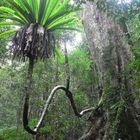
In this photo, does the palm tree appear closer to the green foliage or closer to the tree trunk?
the green foliage

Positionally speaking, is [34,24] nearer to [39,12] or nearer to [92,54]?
[39,12]

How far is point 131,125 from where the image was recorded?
10.4ft

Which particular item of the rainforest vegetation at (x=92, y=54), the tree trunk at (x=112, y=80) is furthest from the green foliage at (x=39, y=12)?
the tree trunk at (x=112, y=80)

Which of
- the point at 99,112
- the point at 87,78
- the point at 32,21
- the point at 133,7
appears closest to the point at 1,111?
the point at 87,78

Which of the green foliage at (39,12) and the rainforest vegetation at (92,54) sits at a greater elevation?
the green foliage at (39,12)

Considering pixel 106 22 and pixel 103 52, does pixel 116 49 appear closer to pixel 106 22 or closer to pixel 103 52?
pixel 103 52

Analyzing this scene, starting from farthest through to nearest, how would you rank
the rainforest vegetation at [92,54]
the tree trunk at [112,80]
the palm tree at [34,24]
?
the palm tree at [34,24]
the tree trunk at [112,80]
the rainforest vegetation at [92,54]

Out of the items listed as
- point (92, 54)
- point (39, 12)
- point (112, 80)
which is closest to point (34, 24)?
point (39, 12)

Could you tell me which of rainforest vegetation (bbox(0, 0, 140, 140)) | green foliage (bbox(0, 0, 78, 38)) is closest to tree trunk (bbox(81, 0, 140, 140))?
rainforest vegetation (bbox(0, 0, 140, 140))

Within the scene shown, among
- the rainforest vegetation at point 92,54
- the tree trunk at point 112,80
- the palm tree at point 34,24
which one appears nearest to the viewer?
the rainforest vegetation at point 92,54

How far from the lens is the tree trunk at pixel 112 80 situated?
10.2ft

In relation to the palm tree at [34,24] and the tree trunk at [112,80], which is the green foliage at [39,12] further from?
the tree trunk at [112,80]

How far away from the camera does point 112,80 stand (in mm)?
3396

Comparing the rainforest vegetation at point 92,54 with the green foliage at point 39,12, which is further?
the green foliage at point 39,12
